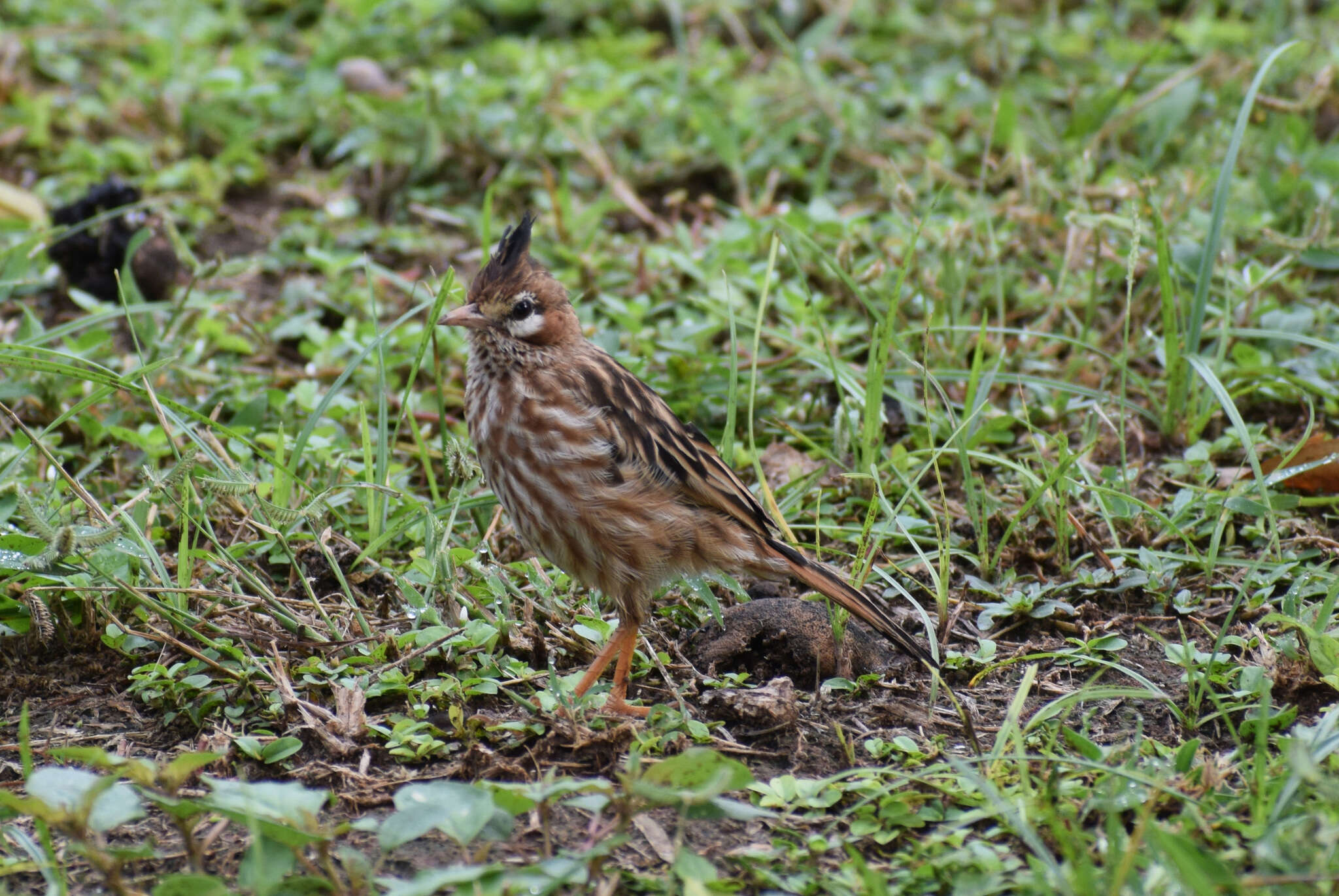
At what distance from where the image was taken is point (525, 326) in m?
4.69

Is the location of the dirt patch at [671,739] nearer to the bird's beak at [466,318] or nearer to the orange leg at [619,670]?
the orange leg at [619,670]

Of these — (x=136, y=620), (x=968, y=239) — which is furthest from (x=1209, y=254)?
(x=136, y=620)

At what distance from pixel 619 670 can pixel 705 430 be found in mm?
1757

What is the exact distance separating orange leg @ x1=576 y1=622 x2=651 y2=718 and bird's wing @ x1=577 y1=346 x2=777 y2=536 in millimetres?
519

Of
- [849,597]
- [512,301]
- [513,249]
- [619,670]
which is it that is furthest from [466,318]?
[849,597]

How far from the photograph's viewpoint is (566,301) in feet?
15.9

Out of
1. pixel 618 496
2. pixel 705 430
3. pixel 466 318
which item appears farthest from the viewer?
pixel 705 430

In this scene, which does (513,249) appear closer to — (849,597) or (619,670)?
(619,670)

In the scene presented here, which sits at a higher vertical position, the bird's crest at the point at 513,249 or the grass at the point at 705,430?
the bird's crest at the point at 513,249

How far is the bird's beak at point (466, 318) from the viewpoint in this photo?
4.61m

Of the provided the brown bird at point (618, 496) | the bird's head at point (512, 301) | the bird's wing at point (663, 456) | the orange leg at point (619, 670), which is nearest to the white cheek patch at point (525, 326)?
the bird's head at point (512, 301)

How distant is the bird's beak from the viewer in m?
4.61

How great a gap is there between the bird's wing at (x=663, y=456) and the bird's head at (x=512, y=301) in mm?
275

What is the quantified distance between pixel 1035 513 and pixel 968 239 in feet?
5.45
